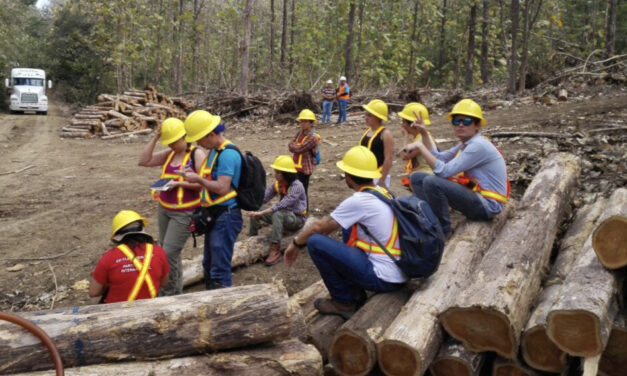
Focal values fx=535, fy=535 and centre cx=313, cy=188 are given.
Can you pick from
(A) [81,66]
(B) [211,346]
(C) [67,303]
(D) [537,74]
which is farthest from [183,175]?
(A) [81,66]

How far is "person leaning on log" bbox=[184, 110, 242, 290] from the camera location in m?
4.96

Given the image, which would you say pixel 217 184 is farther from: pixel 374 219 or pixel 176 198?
pixel 374 219

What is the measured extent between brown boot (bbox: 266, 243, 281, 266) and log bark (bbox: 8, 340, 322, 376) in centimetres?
316

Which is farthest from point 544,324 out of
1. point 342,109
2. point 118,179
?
point 342,109

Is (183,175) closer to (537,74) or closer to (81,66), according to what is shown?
(537,74)

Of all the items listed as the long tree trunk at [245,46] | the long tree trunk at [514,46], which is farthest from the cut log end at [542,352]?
the long tree trunk at [245,46]

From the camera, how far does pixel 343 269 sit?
4.48m

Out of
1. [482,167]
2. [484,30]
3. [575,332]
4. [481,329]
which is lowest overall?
[481,329]

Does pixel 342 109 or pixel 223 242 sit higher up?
pixel 342 109

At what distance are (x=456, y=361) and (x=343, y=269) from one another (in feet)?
3.75

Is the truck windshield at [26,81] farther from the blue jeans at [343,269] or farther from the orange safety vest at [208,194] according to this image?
the blue jeans at [343,269]

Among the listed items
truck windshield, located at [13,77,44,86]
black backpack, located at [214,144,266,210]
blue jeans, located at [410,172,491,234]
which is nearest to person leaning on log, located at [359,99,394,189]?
blue jeans, located at [410,172,491,234]

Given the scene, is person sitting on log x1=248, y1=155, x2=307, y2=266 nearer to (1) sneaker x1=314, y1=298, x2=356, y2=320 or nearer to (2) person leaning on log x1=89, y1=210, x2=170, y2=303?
(1) sneaker x1=314, y1=298, x2=356, y2=320

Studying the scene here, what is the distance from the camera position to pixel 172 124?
17.5 feet
